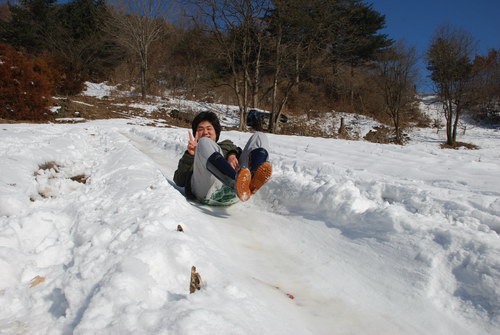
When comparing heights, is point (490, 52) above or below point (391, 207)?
above

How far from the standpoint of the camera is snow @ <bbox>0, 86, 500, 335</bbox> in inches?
38.3

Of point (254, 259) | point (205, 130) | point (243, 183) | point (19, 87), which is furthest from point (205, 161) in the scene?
point (19, 87)

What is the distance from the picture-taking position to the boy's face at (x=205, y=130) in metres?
2.99

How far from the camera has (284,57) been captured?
12.0 meters

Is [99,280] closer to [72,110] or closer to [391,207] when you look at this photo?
[391,207]

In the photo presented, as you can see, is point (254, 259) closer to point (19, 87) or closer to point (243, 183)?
point (243, 183)

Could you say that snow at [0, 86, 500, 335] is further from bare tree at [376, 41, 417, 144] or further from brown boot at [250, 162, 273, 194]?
bare tree at [376, 41, 417, 144]

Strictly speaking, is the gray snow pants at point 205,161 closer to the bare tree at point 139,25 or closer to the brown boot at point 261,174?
the brown boot at point 261,174

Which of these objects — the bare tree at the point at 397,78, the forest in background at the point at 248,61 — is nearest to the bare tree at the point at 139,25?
the forest in background at the point at 248,61

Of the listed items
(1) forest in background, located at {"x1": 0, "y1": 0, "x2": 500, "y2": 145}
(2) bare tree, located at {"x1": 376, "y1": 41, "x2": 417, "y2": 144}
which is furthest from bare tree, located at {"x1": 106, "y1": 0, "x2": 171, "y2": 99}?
(2) bare tree, located at {"x1": 376, "y1": 41, "x2": 417, "y2": 144}

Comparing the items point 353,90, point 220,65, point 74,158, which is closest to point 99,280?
point 74,158

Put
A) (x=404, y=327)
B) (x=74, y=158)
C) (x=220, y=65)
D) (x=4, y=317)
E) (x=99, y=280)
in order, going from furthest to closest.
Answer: (x=220, y=65)
(x=74, y=158)
(x=404, y=327)
(x=99, y=280)
(x=4, y=317)

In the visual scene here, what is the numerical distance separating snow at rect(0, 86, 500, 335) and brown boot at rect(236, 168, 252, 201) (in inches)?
11.5

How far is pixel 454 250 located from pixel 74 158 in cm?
421
